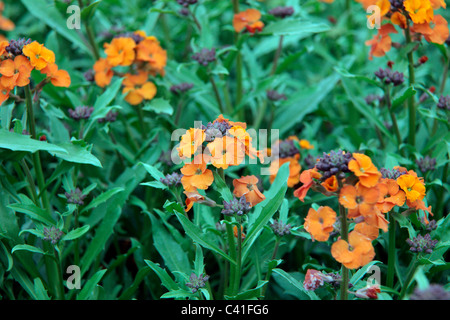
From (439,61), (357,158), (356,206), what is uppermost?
(439,61)

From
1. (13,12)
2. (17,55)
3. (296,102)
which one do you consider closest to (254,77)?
(296,102)

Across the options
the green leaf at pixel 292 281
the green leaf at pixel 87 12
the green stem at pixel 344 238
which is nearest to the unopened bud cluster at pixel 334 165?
the green stem at pixel 344 238

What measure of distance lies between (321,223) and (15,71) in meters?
1.29

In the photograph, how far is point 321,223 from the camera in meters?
1.48

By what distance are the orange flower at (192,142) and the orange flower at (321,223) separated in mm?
Result: 413

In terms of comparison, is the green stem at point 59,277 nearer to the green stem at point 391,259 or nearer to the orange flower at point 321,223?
the orange flower at point 321,223

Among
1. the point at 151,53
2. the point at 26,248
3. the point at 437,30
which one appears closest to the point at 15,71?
the point at 26,248

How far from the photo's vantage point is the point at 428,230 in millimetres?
1825

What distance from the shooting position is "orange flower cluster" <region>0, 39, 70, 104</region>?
1.77m

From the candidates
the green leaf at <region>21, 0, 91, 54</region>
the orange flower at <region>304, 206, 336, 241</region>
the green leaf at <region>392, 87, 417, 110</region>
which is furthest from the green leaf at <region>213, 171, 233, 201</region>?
the green leaf at <region>21, 0, 91, 54</region>

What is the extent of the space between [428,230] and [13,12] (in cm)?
367

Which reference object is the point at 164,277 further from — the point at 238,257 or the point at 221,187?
the point at 221,187

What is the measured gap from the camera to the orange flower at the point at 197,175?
1.52 m
